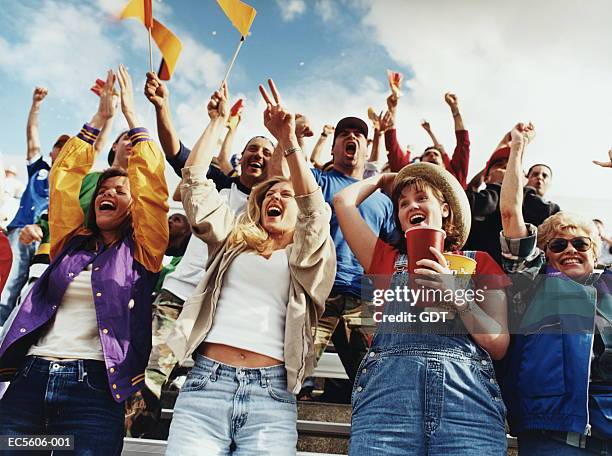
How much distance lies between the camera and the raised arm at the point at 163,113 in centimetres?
304

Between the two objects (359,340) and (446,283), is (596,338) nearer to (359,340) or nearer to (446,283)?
(446,283)

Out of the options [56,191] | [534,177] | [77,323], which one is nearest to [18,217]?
[56,191]

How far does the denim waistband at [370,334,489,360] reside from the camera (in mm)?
1988

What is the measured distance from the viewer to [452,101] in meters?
4.31

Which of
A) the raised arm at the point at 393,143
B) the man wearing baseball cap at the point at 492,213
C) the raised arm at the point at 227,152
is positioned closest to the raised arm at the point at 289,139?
the raised arm at the point at 227,152

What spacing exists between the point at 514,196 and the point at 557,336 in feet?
1.98

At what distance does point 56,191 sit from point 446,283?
2.06 m

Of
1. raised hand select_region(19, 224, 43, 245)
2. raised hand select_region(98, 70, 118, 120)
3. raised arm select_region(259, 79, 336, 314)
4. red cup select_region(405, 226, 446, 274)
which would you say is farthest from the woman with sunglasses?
raised hand select_region(19, 224, 43, 245)

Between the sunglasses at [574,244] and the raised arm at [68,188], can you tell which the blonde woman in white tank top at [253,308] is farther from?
the sunglasses at [574,244]

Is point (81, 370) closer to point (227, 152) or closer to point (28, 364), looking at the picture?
point (28, 364)

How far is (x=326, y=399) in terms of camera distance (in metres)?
3.24

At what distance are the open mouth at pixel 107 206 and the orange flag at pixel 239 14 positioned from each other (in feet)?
4.51

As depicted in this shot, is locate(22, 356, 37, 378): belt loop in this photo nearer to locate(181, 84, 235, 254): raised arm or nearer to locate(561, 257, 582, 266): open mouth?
locate(181, 84, 235, 254): raised arm

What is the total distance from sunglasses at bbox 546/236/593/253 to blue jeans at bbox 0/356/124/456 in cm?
209
